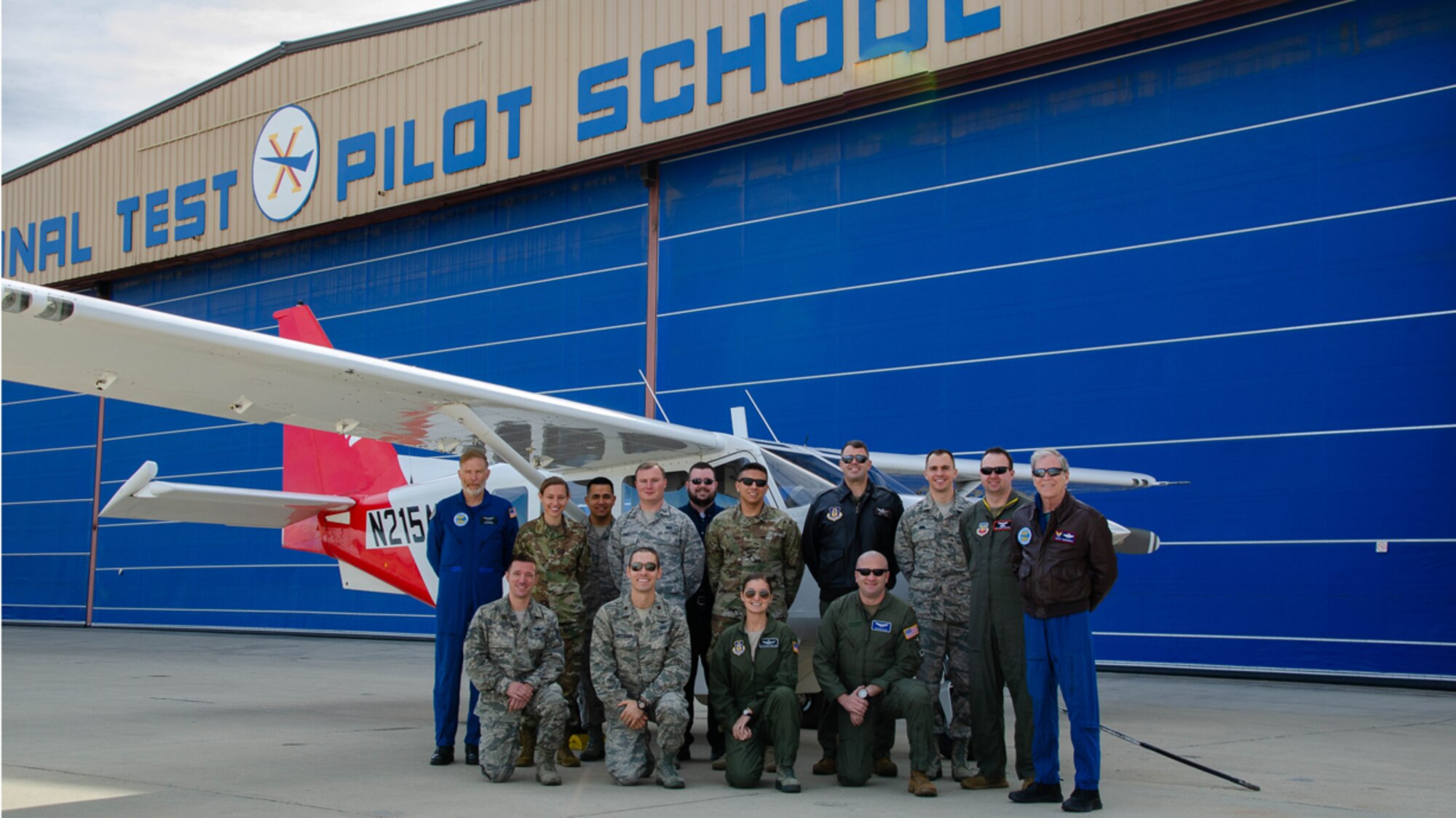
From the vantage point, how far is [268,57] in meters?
23.3

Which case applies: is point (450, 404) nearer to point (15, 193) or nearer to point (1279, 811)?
point (1279, 811)

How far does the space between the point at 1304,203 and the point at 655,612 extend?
10027 millimetres

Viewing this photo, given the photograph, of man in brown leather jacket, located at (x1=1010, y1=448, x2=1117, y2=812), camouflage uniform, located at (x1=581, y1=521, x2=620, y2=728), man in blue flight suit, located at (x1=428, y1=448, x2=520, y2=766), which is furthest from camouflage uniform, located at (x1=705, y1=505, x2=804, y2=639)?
man in brown leather jacket, located at (x1=1010, y1=448, x2=1117, y2=812)

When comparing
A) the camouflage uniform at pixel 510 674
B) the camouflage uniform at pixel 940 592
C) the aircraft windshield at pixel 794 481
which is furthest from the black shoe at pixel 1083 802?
the aircraft windshield at pixel 794 481

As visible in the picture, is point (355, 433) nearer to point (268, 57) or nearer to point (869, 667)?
point (869, 667)

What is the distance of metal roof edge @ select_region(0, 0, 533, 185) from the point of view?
20.5m

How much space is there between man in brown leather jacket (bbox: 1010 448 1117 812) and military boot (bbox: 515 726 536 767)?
267 centimetres

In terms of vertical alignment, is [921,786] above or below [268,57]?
below

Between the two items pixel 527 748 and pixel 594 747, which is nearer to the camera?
pixel 527 748

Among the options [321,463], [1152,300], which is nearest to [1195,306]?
[1152,300]

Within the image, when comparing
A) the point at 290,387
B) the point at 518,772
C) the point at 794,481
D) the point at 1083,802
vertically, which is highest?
the point at 290,387

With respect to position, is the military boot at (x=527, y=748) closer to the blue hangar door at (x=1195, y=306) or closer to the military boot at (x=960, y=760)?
the military boot at (x=960, y=760)

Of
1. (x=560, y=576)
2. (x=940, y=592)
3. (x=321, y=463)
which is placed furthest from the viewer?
(x=321, y=463)

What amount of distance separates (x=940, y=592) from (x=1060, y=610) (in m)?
1.02
